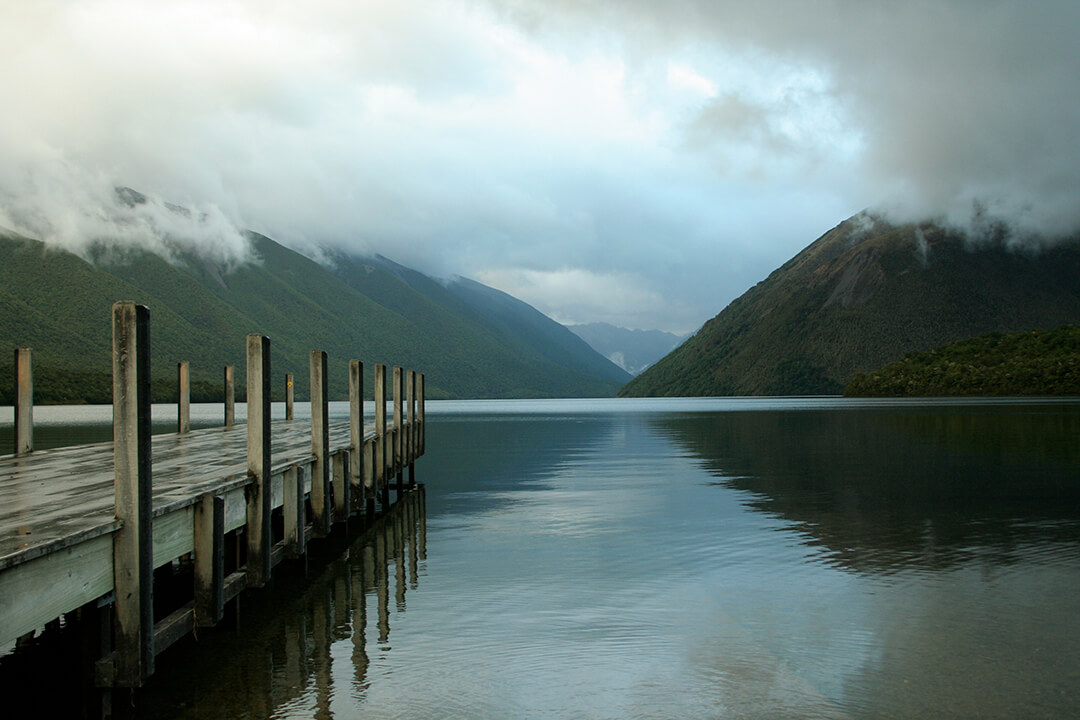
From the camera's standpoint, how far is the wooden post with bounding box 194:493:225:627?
10.8 metres

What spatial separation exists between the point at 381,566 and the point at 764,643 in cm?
823

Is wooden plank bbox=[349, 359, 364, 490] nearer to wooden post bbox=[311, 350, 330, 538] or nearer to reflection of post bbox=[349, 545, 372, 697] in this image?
wooden post bbox=[311, 350, 330, 538]

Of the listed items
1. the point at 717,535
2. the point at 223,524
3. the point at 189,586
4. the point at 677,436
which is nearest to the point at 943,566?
the point at 717,535

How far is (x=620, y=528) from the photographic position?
20.1m

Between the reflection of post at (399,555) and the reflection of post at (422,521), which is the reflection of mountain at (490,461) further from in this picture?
the reflection of post at (399,555)

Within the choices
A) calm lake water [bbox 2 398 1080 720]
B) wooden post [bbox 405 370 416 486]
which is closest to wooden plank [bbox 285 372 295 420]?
wooden post [bbox 405 370 416 486]

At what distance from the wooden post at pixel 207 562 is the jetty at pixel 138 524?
1cm

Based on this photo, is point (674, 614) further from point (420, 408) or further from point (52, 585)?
point (420, 408)

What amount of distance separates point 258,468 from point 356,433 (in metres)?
9.60

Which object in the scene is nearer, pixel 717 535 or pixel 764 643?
pixel 764 643

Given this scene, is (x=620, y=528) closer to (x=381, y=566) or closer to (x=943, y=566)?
(x=381, y=566)

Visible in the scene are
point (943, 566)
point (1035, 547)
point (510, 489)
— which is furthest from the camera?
point (510, 489)

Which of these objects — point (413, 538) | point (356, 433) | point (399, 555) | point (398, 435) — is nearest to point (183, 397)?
point (398, 435)

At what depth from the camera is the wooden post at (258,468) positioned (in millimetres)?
12914
